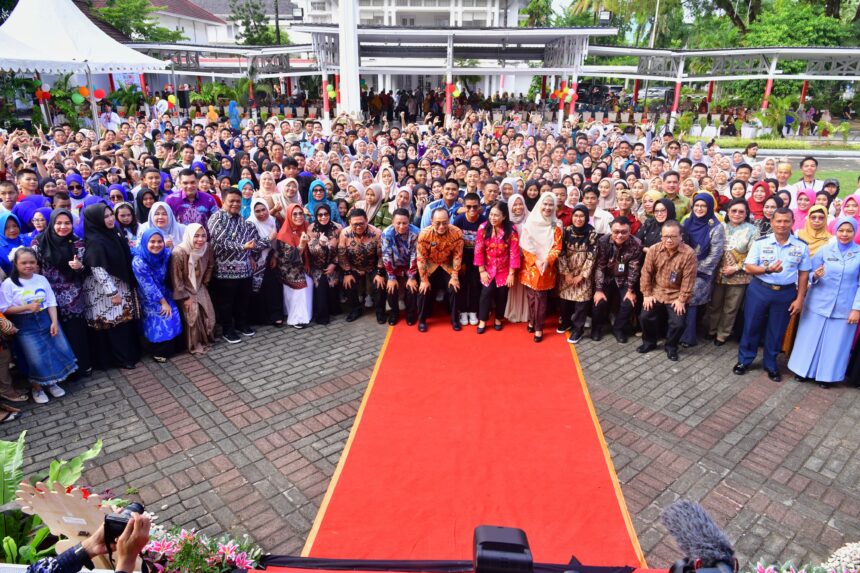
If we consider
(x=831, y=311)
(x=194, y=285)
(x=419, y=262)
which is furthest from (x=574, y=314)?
(x=194, y=285)

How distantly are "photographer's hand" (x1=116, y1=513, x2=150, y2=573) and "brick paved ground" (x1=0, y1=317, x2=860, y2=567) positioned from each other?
6.18ft

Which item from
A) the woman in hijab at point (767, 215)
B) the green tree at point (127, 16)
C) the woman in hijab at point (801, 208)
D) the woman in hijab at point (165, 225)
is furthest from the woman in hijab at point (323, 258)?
the green tree at point (127, 16)

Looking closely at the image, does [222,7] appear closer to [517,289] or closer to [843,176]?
[843,176]

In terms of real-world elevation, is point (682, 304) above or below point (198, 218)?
below

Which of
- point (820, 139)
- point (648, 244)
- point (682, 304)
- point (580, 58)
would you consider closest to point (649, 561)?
point (682, 304)

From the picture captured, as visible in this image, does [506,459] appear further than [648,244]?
No

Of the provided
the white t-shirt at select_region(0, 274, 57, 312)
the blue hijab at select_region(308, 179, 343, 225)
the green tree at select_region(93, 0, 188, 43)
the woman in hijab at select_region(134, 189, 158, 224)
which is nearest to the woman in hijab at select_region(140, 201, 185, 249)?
the woman in hijab at select_region(134, 189, 158, 224)

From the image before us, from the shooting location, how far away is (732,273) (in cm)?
588

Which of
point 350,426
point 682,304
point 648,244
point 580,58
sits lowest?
point 350,426

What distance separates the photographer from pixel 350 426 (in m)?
Result: 4.70

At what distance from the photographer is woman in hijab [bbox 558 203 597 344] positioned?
605 centimetres

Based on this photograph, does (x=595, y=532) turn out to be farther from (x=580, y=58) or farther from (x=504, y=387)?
(x=580, y=58)

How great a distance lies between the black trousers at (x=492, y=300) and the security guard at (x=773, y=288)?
2.53m

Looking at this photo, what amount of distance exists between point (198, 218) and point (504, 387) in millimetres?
4067
